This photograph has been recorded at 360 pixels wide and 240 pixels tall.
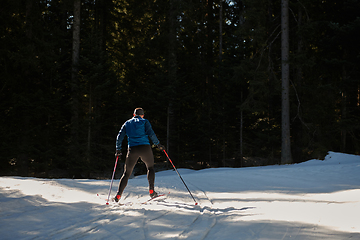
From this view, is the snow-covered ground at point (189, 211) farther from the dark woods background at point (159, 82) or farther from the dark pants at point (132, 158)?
the dark woods background at point (159, 82)

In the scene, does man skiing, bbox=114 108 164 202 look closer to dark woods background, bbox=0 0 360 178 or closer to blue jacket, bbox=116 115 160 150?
blue jacket, bbox=116 115 160 150

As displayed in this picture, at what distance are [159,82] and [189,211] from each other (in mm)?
15644

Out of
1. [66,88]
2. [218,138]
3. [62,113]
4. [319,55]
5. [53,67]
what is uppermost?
[319,55]

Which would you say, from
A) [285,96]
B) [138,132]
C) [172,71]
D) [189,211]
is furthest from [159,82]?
[189,211]

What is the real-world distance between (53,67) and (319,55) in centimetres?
1915

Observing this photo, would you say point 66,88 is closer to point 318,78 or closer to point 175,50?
point 175,50

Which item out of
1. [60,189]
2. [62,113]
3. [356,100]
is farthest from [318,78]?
[60,189]

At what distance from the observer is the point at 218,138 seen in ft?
79.3

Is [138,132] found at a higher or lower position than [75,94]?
lower

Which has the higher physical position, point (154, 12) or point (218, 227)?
point (154, 12)

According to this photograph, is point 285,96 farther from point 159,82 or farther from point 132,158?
point 132,158

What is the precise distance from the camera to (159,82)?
65.8 ft

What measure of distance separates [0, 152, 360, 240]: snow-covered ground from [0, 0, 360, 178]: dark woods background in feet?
33.3

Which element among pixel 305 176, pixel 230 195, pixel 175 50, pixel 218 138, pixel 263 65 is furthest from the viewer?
pixel 218 138
